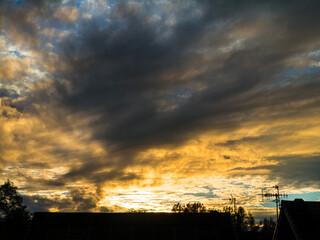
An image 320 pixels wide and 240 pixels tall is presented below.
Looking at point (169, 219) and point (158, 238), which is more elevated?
point (169, 219)

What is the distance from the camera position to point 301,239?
1590cm

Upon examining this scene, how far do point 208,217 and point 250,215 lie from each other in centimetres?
10754

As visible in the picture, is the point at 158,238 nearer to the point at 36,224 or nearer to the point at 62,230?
the point at 62,230

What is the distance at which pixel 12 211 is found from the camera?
6412 cm

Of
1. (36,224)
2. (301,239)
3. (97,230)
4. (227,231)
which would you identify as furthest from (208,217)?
(36,224)

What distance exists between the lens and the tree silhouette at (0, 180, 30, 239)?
2320 inches

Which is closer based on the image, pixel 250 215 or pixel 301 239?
pixel 301 239

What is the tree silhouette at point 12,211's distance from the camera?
58.9 m

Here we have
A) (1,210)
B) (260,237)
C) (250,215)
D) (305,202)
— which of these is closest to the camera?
(305,202)

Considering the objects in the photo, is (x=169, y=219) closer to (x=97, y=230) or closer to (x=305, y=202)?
(x=97, y=230)

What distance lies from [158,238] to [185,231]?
2.64 metres

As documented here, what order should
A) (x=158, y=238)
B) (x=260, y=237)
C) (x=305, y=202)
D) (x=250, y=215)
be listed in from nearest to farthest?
(x=305, y=202) < (x=158, y=238) < (x=260, y=237) < (x=250, y=215)

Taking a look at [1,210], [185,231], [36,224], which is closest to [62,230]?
Result: [36,224]

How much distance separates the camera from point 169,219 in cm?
2742
